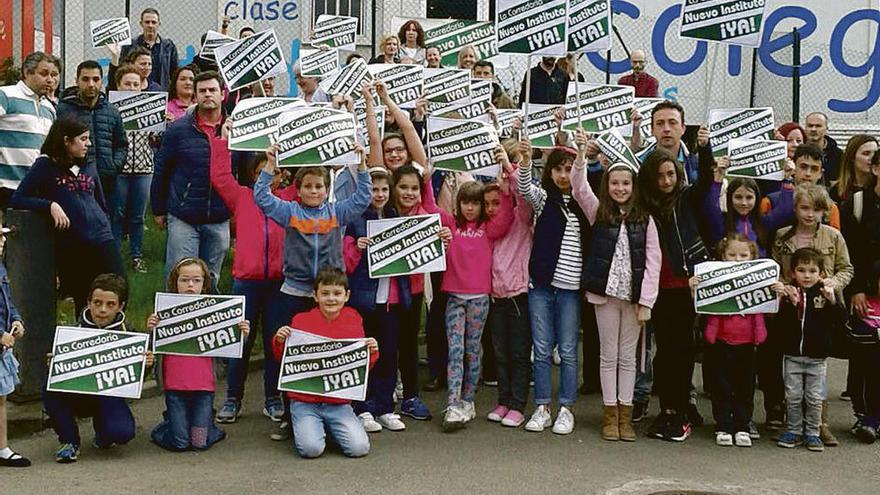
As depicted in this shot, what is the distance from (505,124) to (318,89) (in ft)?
5.35

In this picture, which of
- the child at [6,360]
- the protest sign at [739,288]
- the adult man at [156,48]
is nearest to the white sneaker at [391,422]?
the protest sign at [739,288]

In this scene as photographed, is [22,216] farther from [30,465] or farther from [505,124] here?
[505,124]

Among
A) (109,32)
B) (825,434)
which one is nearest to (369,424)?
(825,434)

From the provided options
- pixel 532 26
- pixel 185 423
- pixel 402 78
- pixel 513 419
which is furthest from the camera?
pixel 402 78

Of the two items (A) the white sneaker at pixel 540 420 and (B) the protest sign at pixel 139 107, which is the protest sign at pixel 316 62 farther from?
(A) the white sneaker at pixel 540 420

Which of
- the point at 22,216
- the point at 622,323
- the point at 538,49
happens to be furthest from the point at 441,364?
the point at 22,216

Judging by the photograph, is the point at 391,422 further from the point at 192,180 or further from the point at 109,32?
the point at 109,32

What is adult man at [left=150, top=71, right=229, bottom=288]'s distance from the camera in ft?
28.2

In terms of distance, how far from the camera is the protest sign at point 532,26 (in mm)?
8859

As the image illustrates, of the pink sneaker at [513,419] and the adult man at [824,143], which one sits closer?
the pink sneaker at [513,419]

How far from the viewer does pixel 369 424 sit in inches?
317

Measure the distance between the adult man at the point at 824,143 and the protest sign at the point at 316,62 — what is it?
4.11 metres

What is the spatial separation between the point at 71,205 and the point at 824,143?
6686 millimetres

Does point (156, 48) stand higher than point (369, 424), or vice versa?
point (156, 48)
